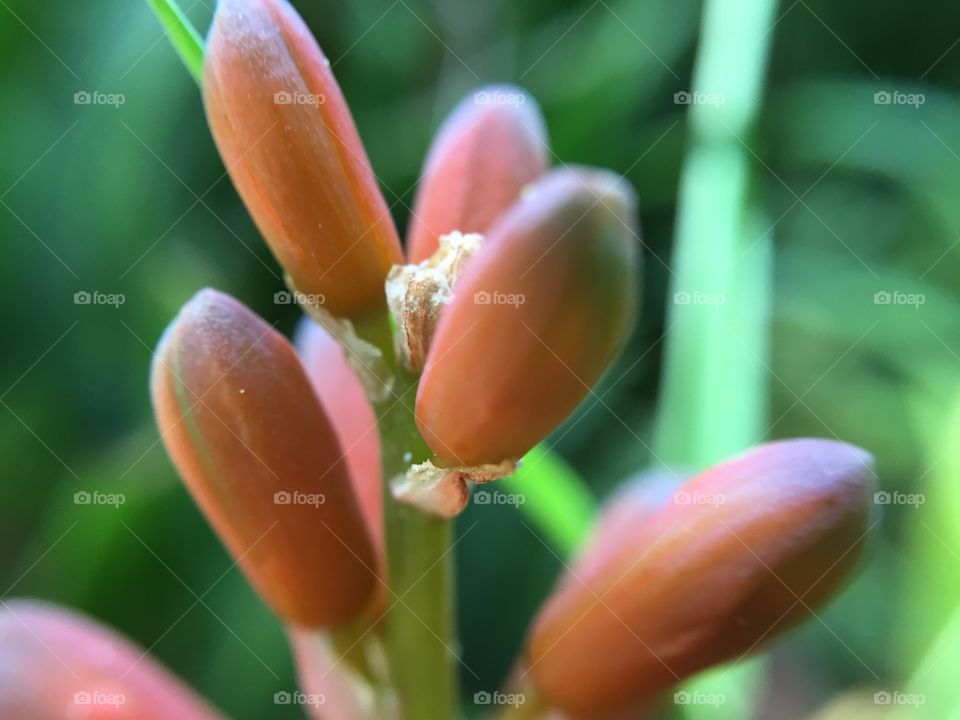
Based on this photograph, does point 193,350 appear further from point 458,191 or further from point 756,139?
point 756,139

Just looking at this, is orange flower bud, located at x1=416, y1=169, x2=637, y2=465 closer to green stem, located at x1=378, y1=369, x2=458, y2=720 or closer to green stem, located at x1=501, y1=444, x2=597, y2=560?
green stem, located at x1=378, y1=369, x2=458, y2=720

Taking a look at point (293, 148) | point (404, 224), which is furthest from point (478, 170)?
point (404, 224)

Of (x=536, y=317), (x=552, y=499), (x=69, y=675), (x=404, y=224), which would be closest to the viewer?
(x=536, y=317)

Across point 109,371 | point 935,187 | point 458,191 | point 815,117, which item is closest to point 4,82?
point 109,371

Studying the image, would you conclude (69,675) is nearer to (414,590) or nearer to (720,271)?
(414,590)

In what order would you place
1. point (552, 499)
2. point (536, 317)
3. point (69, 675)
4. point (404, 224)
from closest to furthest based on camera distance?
point (536, 317) < point (69, 675) < point (552, 499) < point (404, 224)
